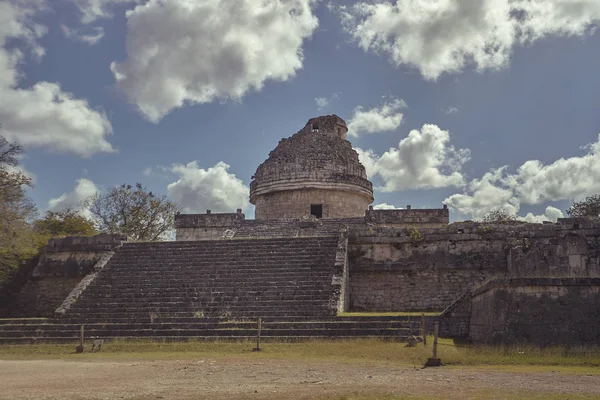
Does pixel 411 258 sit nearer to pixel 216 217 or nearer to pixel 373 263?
pixel 373 263

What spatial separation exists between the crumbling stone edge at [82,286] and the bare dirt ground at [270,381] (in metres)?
5.81

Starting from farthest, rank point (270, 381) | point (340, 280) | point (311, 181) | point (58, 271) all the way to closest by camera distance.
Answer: point (311, 181)
point (58, 271)
point (340, 280)
point (270, 381)

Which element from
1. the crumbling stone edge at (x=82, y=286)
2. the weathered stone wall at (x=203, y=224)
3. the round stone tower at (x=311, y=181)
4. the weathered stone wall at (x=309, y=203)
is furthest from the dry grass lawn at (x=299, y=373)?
the round stone tower at (x=311, y=181)

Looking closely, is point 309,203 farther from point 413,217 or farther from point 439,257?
point 439,257

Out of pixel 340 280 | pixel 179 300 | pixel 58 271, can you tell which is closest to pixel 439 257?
pixel 340 280

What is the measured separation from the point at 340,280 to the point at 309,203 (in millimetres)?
11479

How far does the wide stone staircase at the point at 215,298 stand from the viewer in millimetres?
14188

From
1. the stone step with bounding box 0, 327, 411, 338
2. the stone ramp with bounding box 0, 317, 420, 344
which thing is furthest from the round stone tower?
the stone step with bounding box 0, 327, 411, 338

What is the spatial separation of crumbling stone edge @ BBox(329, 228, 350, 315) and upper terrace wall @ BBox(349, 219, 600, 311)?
479 mm

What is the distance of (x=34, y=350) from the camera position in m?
14.3

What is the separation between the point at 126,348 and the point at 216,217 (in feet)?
44.7

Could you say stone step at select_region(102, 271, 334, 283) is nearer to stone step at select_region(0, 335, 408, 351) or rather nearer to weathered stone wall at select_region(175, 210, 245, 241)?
stone step at select_region(0, 335, 408, 351)

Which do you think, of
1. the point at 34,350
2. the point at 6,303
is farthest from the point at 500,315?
the point at 6,303

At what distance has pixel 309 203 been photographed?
27609 mm
